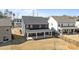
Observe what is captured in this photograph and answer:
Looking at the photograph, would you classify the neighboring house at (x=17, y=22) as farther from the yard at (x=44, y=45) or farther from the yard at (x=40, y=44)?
the yard at (x=44, y=45)

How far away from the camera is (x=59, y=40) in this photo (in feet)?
10.4

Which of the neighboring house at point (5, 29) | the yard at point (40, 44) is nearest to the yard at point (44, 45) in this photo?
the yard at point (40, 44)

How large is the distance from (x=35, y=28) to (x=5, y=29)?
1.66 ft

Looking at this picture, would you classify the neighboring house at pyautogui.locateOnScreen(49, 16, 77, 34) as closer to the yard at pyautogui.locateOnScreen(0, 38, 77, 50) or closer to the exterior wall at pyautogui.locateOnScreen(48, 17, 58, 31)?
the exterior wall at pyautogui.locateOnScreen(48, 17, 58, 31)

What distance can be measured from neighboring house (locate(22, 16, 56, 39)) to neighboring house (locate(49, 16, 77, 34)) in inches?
3.9

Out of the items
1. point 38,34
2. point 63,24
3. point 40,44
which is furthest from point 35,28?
point 63,24

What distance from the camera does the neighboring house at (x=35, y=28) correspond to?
3096 millimetres

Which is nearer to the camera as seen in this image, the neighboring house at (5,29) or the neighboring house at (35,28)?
the neighboring house at (5,29)

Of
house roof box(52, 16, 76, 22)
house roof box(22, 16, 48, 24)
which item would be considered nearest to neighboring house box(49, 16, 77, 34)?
house roof box(52, 16, 76, 22)

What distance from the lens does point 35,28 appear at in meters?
3.19

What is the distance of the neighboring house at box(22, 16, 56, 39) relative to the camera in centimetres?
310

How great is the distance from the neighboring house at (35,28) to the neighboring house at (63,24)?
0.33 feet
